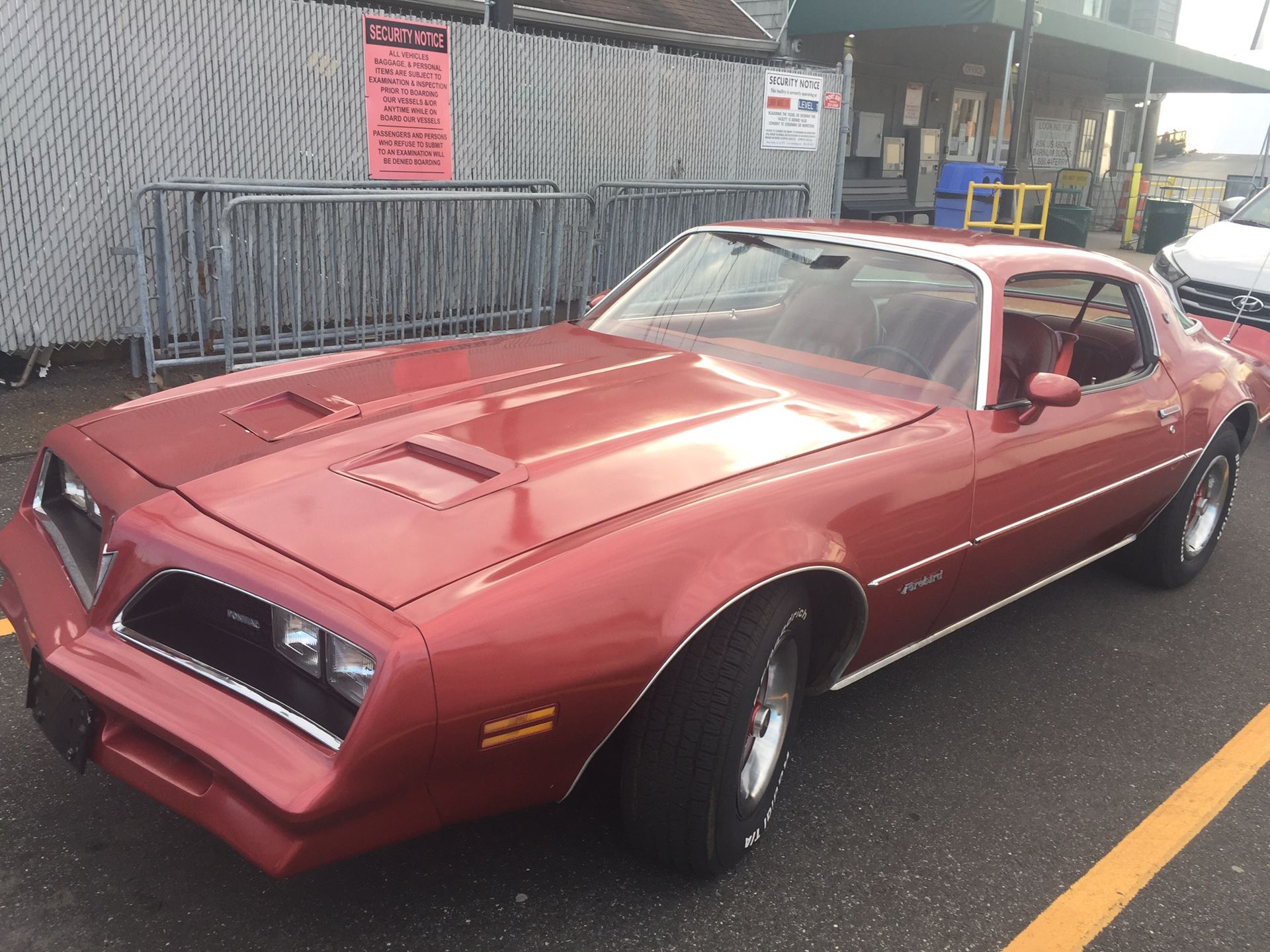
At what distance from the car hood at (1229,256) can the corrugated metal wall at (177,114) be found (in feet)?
15.7

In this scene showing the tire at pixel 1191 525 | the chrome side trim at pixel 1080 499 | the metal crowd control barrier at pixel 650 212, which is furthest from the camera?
the metal crowd control barrier at pixel 650 212

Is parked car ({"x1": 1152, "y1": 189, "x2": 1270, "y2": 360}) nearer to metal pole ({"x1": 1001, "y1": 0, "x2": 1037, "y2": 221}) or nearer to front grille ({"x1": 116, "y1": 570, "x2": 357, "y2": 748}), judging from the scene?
metal pole ({"x1": 1001, "y1": 0, "x2": 1037, "y2": 221})

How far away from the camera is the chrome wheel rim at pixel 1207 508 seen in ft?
14.7

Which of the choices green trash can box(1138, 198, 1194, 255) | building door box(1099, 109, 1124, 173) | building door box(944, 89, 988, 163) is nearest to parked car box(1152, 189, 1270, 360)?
green trash can box(1138, 198, 1194, 255)

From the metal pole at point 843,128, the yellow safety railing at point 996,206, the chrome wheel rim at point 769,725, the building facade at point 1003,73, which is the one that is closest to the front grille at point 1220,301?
the metal pole at point 843,128

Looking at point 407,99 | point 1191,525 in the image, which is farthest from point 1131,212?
point 1191,525

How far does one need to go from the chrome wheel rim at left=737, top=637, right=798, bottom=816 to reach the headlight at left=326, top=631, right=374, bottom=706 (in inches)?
37.3

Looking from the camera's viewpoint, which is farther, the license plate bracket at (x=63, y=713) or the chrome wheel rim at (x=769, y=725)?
the chrome wheel rim at (x=769, y=725)

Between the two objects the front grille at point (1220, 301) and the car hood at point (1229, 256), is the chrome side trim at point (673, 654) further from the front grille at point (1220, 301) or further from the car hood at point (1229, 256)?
the car hood at point (1229, 256)

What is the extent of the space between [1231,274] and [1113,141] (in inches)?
781

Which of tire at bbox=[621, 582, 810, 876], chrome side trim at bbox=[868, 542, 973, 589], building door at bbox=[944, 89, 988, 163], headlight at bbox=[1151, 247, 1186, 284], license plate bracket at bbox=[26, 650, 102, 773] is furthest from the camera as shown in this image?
building door at bbox=[944, 89, 988, 163]

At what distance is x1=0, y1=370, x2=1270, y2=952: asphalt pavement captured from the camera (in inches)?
92.2

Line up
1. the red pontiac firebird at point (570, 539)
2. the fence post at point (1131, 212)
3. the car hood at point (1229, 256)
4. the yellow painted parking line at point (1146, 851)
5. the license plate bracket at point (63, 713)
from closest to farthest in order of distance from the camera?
the red pontiac firebird at point (570, 539)
the license plate bracket at point (63, 713)
the yellow painted parking line at point (1146, 851)
the car hood at point (1229, 256)
the fence post at point (1131, 212)

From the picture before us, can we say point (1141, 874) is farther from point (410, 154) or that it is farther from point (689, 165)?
point (689, 165)
